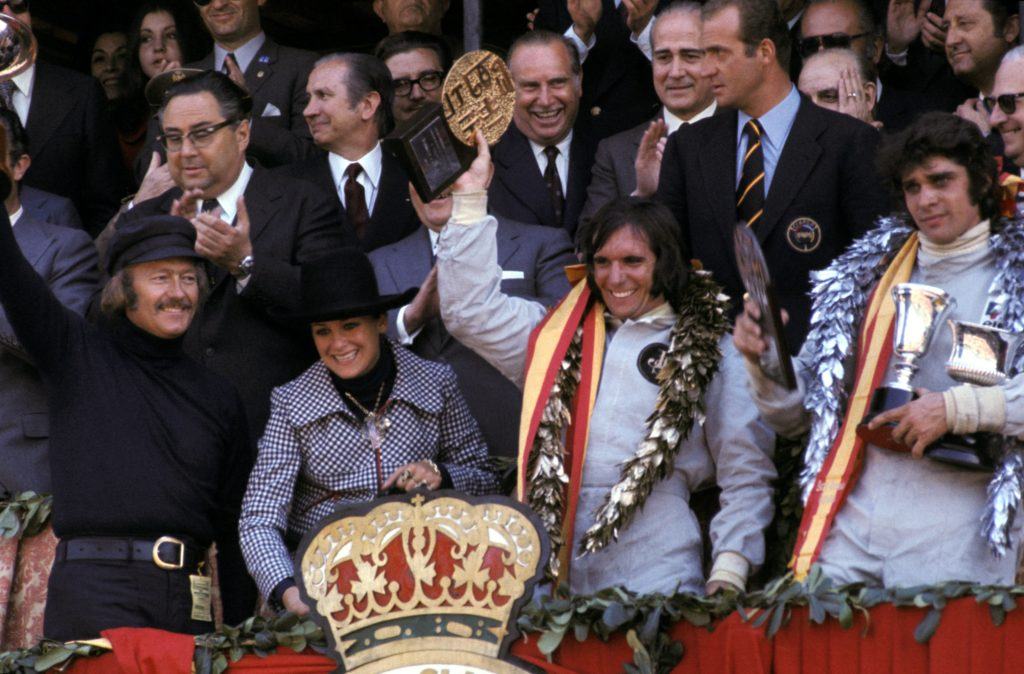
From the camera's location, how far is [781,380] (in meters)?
5.75

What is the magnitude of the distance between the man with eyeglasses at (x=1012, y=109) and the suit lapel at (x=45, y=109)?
4271 mm

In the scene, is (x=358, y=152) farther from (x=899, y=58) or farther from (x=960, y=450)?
(x=960, y=450)

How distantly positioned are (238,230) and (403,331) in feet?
2.43

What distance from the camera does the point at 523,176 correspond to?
8.27 m

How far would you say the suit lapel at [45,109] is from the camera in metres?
8.97

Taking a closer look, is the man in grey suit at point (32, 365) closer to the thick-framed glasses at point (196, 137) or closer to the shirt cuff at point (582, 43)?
the thick-framed glasses at point (196, 137)

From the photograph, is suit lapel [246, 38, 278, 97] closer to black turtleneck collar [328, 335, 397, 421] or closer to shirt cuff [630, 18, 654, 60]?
shirt cuff [630, 18, 654, 60]

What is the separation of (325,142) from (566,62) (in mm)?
1107

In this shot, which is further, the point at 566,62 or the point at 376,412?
the point at 566,62

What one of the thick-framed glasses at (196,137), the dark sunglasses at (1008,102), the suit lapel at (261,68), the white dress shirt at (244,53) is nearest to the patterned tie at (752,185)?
the dark sunglasses at (1008,102)

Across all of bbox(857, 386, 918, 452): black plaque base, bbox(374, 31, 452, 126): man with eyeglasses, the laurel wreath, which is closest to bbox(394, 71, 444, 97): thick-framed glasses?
bbox(374, 31, 452, 126): man with eyeglasses

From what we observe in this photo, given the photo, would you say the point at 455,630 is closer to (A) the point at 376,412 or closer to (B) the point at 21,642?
(A) the point at 376,412

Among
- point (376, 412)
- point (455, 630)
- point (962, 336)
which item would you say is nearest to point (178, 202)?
point (376, 412)

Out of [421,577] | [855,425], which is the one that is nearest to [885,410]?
[855,425]
